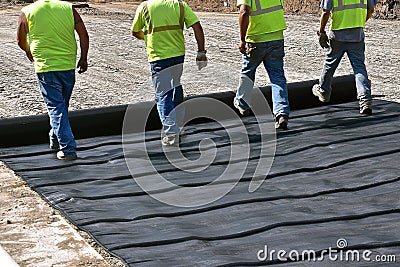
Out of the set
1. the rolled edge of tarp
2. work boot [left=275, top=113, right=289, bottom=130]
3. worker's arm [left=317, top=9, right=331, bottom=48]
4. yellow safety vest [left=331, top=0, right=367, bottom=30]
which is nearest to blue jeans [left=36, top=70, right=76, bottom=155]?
the rolled edge of tarp

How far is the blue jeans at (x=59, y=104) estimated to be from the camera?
7.49 m

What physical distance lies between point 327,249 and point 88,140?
3.64 m

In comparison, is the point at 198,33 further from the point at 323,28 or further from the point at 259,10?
the point at 323,28

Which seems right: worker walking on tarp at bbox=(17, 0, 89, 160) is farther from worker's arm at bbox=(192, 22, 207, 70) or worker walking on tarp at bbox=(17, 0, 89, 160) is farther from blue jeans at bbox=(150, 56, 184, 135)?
worker's arm at bbox=(192, 22, 207, 70)

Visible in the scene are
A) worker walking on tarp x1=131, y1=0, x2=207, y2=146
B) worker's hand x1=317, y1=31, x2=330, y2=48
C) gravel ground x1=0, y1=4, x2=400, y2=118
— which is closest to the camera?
worker walking on tarp x1=131, y1=0, x2=207, y2=146

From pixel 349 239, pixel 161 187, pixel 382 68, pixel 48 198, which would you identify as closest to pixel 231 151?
pixel 161 187

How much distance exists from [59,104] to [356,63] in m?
3.34

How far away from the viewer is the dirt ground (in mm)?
5430

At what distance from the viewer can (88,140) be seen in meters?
8.21

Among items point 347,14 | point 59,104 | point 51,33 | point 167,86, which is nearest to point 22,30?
point 51,33

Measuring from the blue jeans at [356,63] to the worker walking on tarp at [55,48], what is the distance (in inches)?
114

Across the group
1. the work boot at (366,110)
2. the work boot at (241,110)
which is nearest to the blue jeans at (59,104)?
the work boot at (241,110)

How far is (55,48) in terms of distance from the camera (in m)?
7.46

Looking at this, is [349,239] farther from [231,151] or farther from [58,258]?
[231,151]
